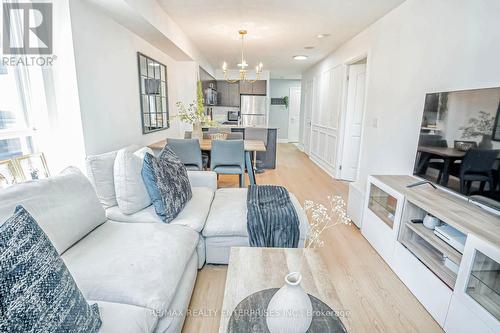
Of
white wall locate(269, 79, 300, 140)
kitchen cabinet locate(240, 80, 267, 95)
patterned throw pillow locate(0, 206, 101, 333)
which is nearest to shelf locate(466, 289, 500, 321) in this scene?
patterned throw pillow locate(0, 206, 101, 333)

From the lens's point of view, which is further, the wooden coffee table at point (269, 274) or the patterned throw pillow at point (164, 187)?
the patterned throw pillow at point (164, 187)

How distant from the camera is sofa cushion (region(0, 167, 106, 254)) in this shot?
123 cm

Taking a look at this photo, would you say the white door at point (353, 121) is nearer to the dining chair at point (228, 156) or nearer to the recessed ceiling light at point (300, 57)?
the recessed ceiling light at point (300, 57)

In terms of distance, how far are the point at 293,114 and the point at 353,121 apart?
5327mm

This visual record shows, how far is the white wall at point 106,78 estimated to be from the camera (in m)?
2.12

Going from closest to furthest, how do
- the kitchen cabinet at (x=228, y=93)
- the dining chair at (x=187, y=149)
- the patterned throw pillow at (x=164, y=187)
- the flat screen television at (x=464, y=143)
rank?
the flat screen television at (x=464, y=143) < the patterned throw pillow at (x=164, y=187) < the dining chair at (x=187, y=149) < the kitchen cabinet at (x=228, y=93)

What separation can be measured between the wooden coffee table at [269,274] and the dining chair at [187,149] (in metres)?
2.02

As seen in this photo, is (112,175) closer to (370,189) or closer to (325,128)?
(370,189)

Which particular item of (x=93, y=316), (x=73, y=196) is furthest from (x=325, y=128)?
(x=93, y=316)

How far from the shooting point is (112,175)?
194 cm

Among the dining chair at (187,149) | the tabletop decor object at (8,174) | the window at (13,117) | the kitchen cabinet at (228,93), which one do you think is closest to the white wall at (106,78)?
the window at (13,117)

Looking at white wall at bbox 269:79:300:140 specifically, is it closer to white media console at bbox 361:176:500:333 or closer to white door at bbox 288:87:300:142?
white door at bbox 288:87:300:142

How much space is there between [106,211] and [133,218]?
0.24 meters

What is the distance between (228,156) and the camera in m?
3.47
